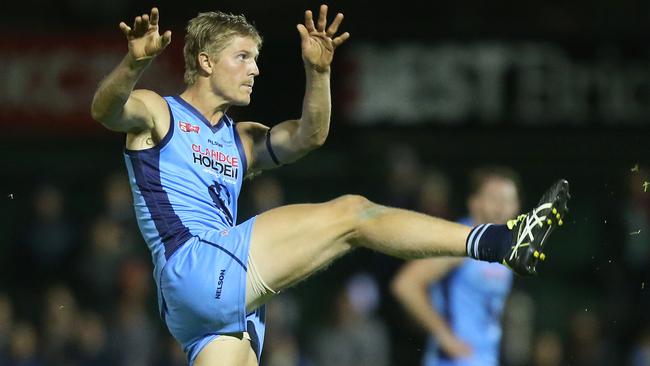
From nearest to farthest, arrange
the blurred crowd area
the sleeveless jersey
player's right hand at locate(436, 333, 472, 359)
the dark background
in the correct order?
1. the sleeveless jersey
2. player's right hand at locate(436, 333, 472, 359)
3. the blurred crowd area
4. the dark background

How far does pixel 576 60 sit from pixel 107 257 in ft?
17.4

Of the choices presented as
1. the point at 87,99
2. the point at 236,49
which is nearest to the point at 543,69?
the point at 87,99

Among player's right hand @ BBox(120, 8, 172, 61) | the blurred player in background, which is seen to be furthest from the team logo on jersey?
the blurred player in background

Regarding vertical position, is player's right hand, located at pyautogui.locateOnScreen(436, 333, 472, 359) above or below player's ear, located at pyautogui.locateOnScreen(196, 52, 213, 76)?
below

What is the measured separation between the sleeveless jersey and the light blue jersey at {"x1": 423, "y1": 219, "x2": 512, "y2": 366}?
2.29 meters

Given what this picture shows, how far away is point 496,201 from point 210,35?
2.68m

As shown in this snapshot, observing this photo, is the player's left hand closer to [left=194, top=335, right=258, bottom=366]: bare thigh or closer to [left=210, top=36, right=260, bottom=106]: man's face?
[left=210, top=36, right=260, bottom=106]: man's face

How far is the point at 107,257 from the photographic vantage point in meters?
12.3

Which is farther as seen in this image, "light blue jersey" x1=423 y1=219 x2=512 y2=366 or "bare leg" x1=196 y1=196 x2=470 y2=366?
"light blue jersey" x1=423 y1=219 x2=512 y2=366

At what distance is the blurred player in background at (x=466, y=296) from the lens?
8.09 metres

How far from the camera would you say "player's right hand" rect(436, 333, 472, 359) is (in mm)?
8008

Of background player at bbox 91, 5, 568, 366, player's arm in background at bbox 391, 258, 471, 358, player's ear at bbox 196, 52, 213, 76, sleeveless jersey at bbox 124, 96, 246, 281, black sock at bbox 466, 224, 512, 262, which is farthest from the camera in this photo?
player's arm in background at bbox 391, 258, 471, 358

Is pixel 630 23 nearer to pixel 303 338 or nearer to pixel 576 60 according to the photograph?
pixel 576 60

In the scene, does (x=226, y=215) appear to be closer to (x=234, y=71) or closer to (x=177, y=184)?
(x=177, y=184)
